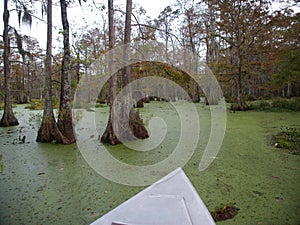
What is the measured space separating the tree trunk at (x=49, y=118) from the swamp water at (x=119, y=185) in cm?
47

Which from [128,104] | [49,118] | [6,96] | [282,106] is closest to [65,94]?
[49,118]

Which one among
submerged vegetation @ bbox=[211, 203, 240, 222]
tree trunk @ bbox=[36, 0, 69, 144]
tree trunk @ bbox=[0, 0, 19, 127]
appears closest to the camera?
submerged vegetation @ bbox=[211, 203, 240, 222]

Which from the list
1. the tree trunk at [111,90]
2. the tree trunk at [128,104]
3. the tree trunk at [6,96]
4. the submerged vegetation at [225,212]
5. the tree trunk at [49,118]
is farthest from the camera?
the tree trunk at [6,96]

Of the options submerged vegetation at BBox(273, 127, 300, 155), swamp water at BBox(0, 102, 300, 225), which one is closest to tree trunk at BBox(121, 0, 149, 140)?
swamp water at BBox(0, 102, 300, 225)

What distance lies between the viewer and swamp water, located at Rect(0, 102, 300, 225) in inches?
67.7

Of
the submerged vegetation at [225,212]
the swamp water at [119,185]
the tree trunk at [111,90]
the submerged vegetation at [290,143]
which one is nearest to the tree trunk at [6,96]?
the swamp water at [119,185]

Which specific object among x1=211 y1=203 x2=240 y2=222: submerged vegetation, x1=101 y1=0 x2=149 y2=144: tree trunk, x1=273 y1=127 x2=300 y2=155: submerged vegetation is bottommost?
x1=211 y1=203 x2=240 y2=222: submerged vegetation

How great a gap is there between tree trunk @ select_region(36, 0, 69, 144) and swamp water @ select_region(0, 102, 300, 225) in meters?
0.47

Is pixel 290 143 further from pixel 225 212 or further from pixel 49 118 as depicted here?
pixel 49 118

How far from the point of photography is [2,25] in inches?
266

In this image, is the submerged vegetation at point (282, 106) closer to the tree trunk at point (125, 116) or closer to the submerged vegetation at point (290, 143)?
the submerged vegetation at point (290, 143)

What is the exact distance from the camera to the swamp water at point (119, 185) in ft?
5.64

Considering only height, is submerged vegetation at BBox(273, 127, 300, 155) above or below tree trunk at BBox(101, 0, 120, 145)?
below

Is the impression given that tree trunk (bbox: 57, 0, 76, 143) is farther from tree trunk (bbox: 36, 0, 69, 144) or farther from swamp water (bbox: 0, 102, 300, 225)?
swamp water (bbox: 0, 102, 300, 225)
